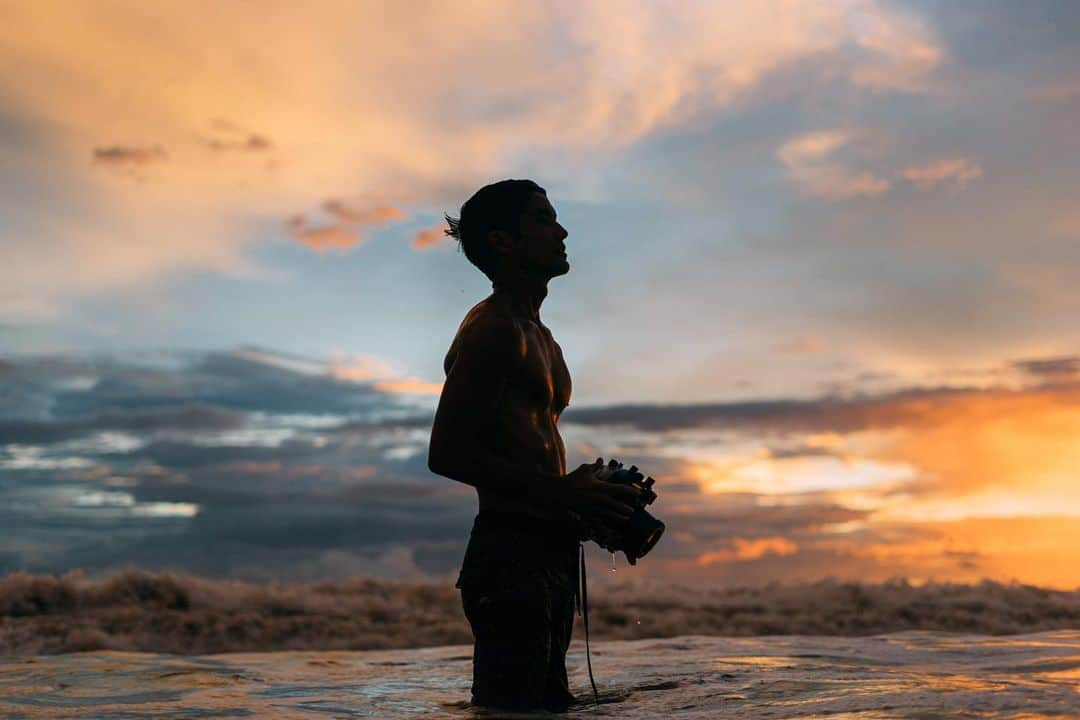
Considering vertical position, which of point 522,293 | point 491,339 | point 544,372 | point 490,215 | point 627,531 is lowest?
point 627,531

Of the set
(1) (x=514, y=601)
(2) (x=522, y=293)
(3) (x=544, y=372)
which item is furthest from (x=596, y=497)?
(2) (x=522, y=293)

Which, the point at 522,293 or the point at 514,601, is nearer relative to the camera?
the point at 514,601

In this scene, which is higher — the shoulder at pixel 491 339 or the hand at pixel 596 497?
the shoulder at pixel 491 339

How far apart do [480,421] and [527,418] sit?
0.95ft

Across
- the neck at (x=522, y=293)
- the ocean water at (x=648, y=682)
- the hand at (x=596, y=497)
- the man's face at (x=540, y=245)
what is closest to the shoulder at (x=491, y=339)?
the neck at (x=522, y=293)

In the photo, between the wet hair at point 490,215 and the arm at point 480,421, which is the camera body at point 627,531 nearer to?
the arm at point 480,421

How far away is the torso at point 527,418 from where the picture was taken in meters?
4.69

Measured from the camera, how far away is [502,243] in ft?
16.9

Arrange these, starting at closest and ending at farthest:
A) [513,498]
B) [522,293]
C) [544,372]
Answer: [513,498] < [544,372] < [522,293]

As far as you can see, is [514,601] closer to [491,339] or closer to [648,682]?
[491,339]

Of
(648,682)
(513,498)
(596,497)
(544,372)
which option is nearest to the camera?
(596,497)

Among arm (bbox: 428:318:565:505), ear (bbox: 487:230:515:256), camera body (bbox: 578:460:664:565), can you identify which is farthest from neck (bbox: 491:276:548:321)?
camera body (bbox: 578:460:664:565)

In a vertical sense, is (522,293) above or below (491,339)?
above

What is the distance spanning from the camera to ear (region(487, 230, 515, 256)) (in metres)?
5.14
